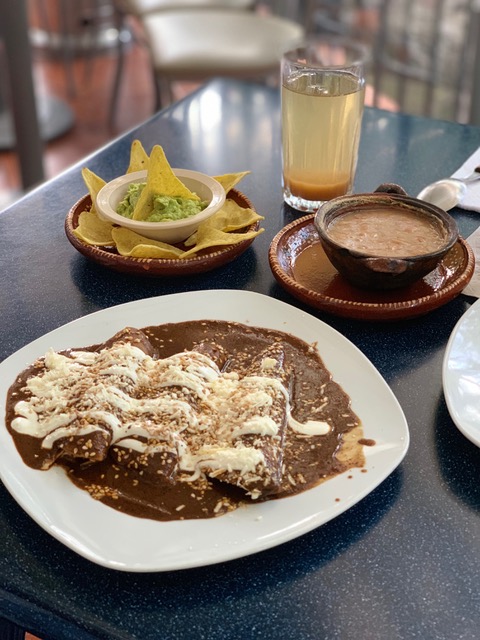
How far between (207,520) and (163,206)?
2.06 feet

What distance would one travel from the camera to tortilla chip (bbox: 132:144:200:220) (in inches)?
50.6

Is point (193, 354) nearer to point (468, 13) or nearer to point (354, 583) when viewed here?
point (354, 583)

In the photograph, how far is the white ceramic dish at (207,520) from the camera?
773mm

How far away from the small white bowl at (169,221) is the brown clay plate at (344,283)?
0.43ft

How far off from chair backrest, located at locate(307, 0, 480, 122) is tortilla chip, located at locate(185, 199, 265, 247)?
2.30 meters

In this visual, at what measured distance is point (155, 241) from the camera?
1288mm

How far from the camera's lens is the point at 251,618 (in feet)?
2.47

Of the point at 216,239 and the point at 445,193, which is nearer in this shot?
the point at 216,239

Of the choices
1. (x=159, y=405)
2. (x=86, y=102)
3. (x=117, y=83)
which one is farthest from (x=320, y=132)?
(x=86, y=102)

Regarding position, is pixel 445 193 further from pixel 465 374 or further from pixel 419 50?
pixel 419 50

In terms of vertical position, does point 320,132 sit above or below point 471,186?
above

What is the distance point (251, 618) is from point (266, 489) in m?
0.13

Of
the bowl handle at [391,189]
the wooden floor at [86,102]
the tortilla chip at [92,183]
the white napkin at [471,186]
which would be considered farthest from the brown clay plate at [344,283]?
the wooden floor at [86,102]

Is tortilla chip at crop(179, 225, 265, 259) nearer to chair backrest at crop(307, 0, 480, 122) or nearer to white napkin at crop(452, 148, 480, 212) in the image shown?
white napkin at crop(452, 148, 480, 212)
